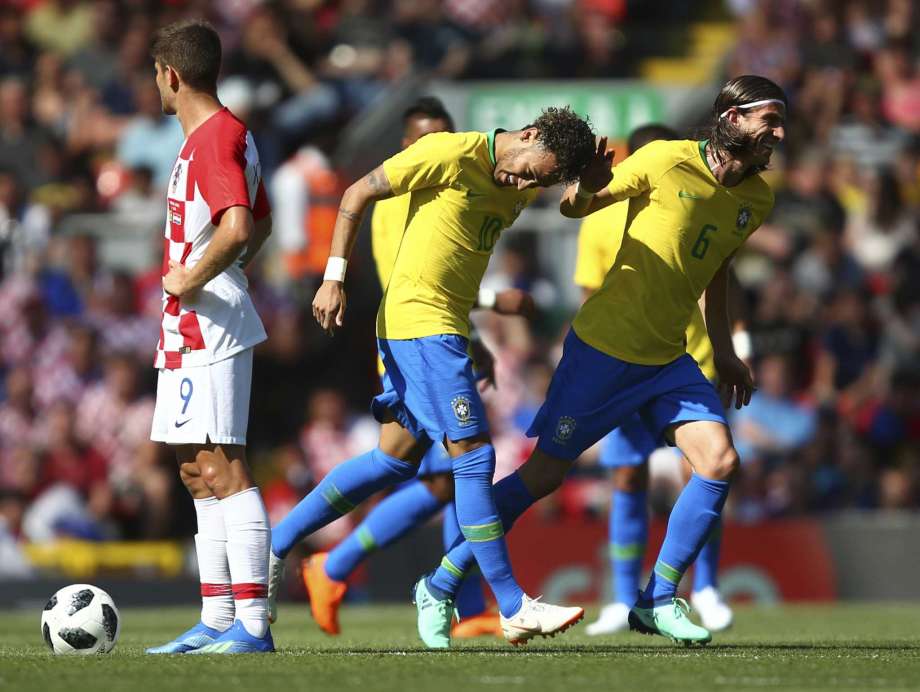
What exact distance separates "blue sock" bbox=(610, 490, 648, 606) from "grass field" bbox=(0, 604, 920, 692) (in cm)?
48

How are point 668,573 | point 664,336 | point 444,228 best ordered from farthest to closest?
point 664,336
point 668,573
point 444,228

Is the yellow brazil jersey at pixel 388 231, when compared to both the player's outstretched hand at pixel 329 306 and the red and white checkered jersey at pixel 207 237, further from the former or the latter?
the red and white checkered jersey at pixel 207 237

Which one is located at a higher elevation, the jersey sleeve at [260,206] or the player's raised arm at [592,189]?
the player's raised arm at [592,189]

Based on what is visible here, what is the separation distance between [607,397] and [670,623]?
963 millimetres

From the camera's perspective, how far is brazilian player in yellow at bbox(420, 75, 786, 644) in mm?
7227

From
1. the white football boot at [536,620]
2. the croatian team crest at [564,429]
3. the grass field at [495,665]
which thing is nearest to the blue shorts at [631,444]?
the grass field at [495,665]

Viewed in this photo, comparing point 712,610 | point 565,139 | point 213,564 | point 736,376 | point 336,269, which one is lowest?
point 712,610

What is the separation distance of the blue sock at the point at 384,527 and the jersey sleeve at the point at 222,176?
234 cm

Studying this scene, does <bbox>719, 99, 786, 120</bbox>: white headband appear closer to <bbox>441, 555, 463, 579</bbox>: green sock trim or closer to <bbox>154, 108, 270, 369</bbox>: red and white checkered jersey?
<bbox>154, 108, 270, 369</bbox>: red and white checkered jersey

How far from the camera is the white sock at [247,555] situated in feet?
21.7

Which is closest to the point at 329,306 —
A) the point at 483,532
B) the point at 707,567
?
the point at 483,532

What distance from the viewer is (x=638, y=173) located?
287 inches

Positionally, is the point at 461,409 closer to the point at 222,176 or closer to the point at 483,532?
the point at 483,532

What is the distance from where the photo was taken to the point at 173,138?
1582 cm
